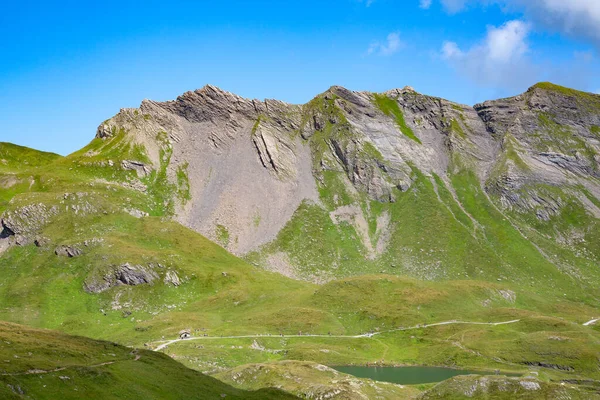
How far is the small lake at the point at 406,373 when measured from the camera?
367ft

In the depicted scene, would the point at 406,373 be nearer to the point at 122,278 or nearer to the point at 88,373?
the point at 88,373

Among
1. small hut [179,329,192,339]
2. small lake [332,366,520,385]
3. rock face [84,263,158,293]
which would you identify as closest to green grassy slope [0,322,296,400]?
small lake [332,366,520,385]

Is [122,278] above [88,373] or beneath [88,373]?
beneath

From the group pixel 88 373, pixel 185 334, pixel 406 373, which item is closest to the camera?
pixel 88 373

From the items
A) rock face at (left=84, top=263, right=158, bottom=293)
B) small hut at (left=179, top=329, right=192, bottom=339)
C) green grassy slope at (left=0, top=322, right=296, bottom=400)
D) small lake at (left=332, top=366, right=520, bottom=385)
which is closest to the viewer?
green grassy slope at (left=0, top=322, right=296, bottom=400)

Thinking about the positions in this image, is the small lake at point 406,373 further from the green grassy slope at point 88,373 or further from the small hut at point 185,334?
the small hut at point 185,334

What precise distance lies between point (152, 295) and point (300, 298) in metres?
52.4

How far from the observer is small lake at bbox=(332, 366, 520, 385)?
112 meters

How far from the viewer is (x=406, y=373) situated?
119312 millimetres

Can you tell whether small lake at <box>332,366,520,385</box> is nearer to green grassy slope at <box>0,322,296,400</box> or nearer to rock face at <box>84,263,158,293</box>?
green grassy slope at <box>0,322,296,400</box>


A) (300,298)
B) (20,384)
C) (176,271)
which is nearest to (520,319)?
(300,298)

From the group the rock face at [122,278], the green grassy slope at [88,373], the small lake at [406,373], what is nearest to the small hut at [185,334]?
the small lake at [406,373]

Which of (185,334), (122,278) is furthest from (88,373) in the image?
(122,278)

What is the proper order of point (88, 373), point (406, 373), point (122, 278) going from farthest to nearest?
1. point (122, 278)
2. point (406, 373)
3. point (88, 373)
